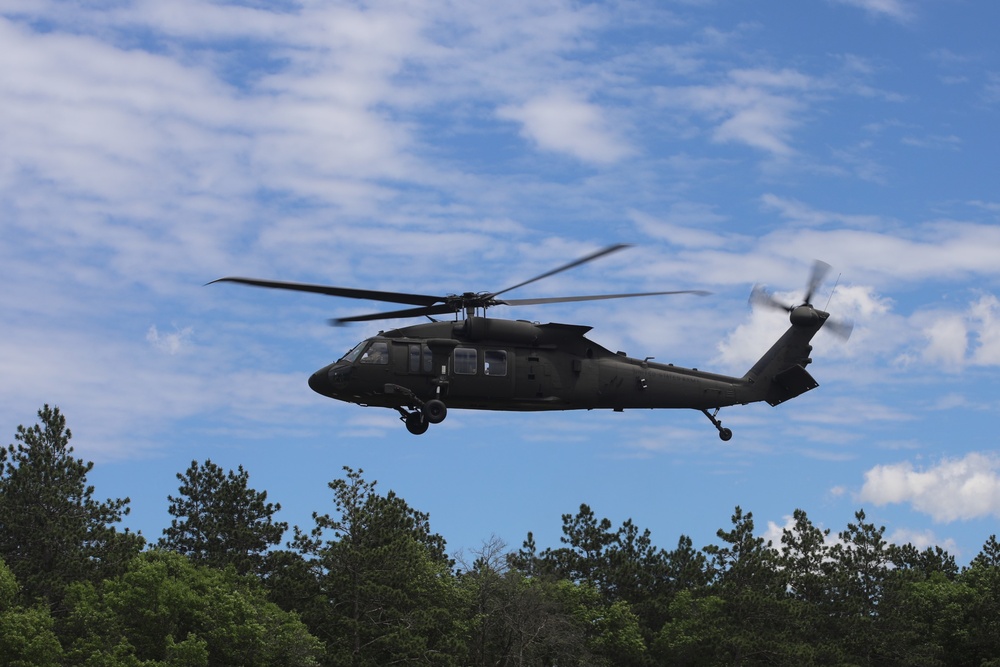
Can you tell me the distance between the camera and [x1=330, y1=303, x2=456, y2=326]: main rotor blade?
129 feet

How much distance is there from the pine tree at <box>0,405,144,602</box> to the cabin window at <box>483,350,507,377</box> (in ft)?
154

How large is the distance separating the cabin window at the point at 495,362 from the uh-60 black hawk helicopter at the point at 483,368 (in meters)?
0.03

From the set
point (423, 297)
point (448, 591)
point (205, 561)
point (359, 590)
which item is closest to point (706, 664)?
point (448, 591)

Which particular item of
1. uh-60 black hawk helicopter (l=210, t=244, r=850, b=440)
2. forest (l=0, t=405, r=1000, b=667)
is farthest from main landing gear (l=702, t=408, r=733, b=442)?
forest (l=0, t=405, r=1000, b=667)

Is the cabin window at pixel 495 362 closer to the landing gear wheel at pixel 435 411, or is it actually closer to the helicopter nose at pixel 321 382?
the landing gear wheel at pixel 435 411

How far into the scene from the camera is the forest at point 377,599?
232ft

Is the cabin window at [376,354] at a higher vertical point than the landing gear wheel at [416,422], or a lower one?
higher

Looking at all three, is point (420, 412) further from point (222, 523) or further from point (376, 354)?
point (222, 523)

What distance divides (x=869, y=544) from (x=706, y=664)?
13009 mm

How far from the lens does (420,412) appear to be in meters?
38.1

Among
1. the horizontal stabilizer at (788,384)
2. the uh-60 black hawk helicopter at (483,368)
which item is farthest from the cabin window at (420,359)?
the horizontal stabilizer at (788,384)

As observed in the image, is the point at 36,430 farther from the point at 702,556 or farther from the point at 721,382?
the point at 721,382

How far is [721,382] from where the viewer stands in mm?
43125

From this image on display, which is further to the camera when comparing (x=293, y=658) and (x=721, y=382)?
(x=293, y=658)
